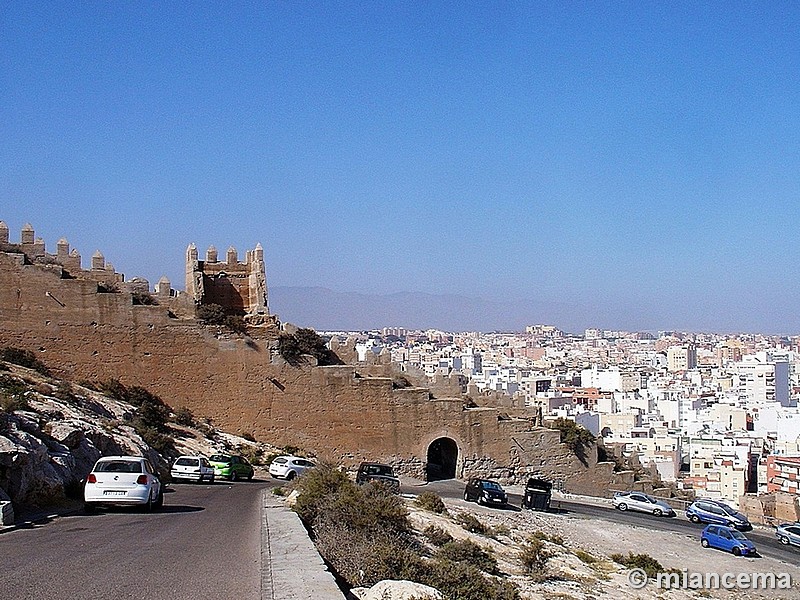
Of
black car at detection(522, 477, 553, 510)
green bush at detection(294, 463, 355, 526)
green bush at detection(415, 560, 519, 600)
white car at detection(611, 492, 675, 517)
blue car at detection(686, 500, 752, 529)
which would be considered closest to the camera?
green bush at detection(415, 560, 519, 600)

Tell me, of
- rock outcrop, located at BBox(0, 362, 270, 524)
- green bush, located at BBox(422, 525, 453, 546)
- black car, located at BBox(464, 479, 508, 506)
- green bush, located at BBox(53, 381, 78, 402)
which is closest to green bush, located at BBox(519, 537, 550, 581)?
green bush, located at BBox(422, 525, 453, 546)

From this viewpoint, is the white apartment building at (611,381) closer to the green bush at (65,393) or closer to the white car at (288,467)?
the white car at (288,467)

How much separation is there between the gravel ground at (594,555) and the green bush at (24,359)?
14.4 metres

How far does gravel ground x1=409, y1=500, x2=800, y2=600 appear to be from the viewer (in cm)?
1585

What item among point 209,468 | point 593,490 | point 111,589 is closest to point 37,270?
point 209,468

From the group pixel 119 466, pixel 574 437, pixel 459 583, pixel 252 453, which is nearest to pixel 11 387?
pixel 119 466

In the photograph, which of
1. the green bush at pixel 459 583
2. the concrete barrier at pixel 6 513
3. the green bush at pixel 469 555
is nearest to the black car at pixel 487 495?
the green bush at pixel 469 555

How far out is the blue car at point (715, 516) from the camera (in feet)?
96.1

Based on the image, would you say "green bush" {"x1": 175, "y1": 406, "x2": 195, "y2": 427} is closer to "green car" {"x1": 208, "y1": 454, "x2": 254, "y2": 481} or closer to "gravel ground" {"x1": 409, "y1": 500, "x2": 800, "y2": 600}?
"green car" {"x1": 208, "y1": 454, "x2": 254, "y2": 481}

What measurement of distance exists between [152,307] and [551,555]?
63.8 feet

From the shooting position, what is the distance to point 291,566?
30.8 feet

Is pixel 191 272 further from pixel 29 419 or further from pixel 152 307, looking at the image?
pixel 29 419

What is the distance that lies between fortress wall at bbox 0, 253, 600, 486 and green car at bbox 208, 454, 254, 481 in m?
4.79

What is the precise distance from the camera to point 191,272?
37500mm
